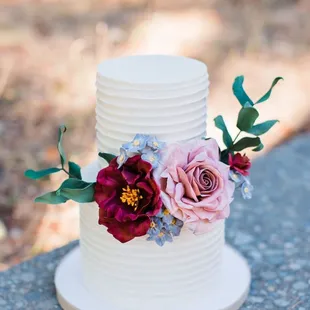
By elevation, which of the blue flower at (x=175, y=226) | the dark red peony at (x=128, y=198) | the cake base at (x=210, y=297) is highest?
the dark red peony at (x=128, y=198)

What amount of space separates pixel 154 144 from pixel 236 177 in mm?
144

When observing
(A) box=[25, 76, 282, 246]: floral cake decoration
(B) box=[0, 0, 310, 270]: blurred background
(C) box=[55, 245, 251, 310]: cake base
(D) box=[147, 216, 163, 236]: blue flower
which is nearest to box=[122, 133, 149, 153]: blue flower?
(A) box=[25, 76, 282, 246]: floral cake decoration

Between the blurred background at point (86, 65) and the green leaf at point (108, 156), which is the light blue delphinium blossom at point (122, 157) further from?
the blurred background at point (86, 65)

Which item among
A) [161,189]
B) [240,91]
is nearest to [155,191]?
[161,189]

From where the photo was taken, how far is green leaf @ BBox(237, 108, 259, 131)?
0.95m

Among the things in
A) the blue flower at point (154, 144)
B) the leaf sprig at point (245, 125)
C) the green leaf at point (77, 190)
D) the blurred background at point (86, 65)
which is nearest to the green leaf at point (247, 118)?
the leaf sprig at point (245, 125)

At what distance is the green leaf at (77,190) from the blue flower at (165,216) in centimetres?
12

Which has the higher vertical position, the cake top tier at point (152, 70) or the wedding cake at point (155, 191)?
the cake top tier at point (152, 70)

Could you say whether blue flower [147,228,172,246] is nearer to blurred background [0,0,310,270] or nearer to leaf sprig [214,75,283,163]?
leaf sprig [214,75,283,163]

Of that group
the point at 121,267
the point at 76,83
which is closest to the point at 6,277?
the point at 121,267

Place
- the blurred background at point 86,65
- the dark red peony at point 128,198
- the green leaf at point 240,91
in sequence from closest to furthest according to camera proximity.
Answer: the dark red peony at point 128,198
the green leaf at point 240,91
the blurred background at point 86,65

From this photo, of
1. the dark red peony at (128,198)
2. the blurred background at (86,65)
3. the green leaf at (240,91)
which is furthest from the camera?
the blurred background at (86,65)

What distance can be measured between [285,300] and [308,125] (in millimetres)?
1192

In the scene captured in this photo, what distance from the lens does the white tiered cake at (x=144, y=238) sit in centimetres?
90
